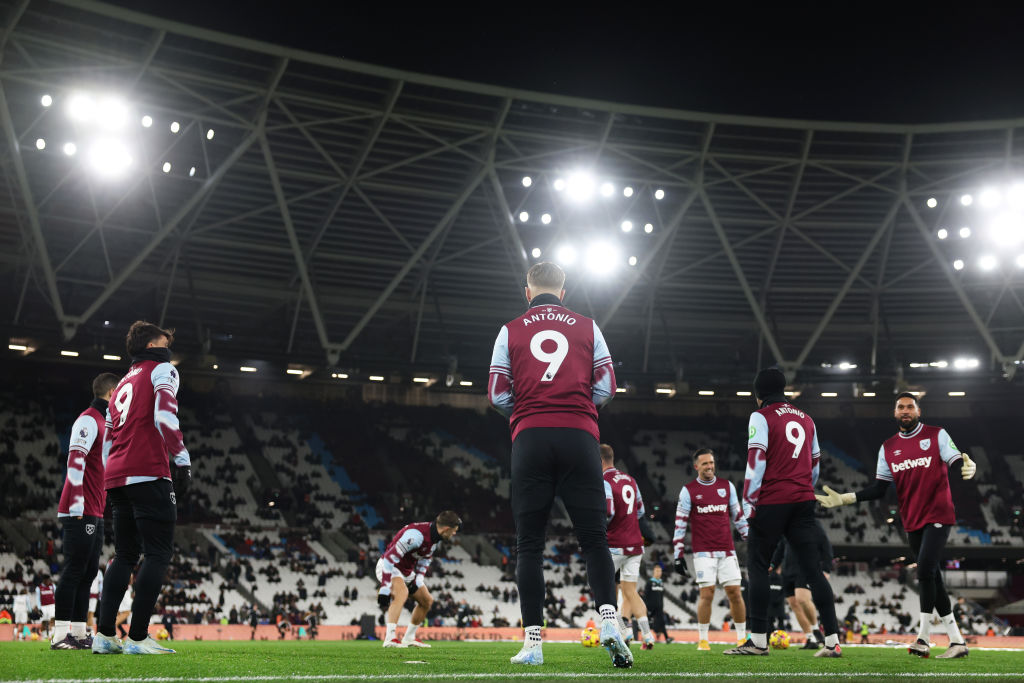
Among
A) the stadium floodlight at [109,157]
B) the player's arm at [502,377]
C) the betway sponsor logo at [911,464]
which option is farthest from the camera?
the stadium floodlight at [109,157]

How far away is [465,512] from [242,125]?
65.6ft

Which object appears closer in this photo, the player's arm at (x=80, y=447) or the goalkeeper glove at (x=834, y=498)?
the goalkeeper glove at (x=834, y=498)

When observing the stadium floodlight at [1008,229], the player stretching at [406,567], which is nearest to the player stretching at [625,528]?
the player stretching at [406,567]

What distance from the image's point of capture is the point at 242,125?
78.7 ft

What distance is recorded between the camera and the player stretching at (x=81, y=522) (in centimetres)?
849

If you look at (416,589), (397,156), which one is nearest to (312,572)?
(397,156)

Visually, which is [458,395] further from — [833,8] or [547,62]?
[833,8]

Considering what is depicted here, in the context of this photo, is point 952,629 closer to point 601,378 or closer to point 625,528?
point 625,528

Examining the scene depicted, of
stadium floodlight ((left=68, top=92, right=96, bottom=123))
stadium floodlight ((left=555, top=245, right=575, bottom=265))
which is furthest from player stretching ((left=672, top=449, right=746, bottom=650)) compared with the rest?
stadium floodlight ((left=555, top=245, right=575, bottom=265))

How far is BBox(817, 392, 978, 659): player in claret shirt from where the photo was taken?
28.6 feet

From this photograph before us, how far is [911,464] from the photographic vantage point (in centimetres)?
915

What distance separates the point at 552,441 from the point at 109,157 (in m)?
21.0

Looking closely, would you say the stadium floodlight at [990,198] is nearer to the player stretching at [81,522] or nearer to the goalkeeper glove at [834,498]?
the goalkeeper glove at [834,498]

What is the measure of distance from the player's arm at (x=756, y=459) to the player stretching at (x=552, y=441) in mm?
2928
